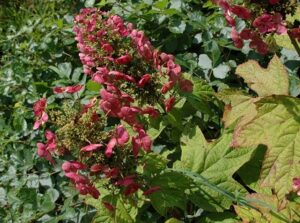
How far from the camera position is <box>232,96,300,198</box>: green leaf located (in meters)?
1.59

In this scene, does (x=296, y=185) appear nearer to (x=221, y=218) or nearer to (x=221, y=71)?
(x=221, y=218)

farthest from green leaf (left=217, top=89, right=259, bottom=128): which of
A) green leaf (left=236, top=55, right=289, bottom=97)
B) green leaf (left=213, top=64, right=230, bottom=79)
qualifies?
green leaf (left=213, top=64, right=230, bottom=79)

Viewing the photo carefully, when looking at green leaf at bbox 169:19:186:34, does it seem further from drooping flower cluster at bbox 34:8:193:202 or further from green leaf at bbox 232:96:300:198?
green leaf at bbox 232:96:300:198

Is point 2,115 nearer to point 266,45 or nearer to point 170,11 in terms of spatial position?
point 170,11

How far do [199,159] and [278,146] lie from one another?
0.34m

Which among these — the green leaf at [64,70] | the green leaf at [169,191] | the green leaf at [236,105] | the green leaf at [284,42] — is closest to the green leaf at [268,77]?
the green leaf at [236,105]

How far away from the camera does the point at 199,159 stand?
1.87m

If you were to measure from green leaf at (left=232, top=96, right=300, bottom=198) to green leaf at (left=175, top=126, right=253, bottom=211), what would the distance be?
0.75 feet

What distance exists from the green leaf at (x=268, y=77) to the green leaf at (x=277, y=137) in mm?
155

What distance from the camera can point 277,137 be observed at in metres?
1.61

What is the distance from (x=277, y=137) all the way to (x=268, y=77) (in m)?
0.27

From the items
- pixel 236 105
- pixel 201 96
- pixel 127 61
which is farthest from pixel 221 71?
pixel 127 61

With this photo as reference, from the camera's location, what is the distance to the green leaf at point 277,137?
1.59 meters

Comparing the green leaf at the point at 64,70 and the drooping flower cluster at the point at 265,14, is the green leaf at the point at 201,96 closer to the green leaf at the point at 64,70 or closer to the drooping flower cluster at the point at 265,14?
the drooping flower cluster at the point at 265,14
